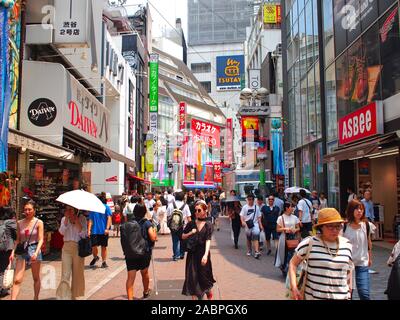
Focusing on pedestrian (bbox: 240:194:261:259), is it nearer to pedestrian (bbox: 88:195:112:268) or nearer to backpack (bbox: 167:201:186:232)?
backpack (bbox: 167:201:186:232)

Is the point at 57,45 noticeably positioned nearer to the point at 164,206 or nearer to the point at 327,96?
the point at 164,206

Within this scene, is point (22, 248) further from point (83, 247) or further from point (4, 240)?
point (83, 247)

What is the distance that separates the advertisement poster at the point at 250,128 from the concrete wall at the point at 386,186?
18976mm

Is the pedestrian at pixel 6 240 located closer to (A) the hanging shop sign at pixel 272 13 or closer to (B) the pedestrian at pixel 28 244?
(B) the pedestrian at pixel 28 244

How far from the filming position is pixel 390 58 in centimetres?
1324

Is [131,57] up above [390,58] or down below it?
above

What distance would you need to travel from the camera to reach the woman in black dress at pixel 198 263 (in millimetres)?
5988

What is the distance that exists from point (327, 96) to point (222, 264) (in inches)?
472

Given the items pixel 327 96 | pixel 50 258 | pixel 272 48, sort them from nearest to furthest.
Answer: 1. pixel 50 258
2. pixel 327 96
3. pixel 272 48

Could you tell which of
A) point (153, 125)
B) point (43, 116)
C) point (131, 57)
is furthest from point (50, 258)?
point (153, 125)

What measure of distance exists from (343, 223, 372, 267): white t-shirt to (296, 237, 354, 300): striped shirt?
1.93 metres

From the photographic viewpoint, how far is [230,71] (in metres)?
58.1

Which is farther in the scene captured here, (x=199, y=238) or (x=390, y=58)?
(x=390, y=58)
